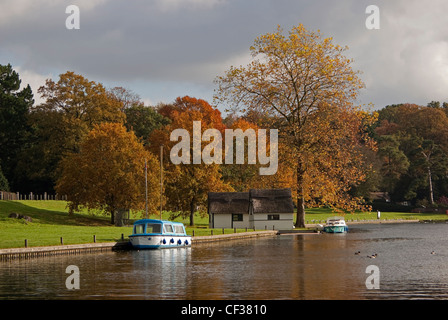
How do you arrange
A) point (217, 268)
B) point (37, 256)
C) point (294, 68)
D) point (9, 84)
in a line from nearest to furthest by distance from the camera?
point (217, 268), point (37, 256), point (294, 68), point (9, 84)

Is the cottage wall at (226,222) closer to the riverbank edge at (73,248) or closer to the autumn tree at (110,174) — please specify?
the autumn tree at (110,174)

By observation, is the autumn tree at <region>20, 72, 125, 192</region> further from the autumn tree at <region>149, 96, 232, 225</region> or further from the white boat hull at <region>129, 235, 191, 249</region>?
the white boat hull at <region>129, 235, 191, 249</region>

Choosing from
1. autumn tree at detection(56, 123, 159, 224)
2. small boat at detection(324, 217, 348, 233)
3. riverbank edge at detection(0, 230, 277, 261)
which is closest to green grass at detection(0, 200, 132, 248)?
riverbank edge at detection(0, 230, 277, 261)

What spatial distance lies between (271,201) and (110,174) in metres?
21.8

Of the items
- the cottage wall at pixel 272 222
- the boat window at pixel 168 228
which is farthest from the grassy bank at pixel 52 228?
the cottage wall at pixel 272 222

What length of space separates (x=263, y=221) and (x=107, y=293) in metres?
55.8

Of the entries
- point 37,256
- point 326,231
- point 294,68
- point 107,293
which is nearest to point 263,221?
point 326,231

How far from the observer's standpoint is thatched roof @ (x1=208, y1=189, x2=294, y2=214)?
8294 cm

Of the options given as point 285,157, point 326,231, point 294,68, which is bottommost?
point 326,231

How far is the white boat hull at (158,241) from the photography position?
52.4m

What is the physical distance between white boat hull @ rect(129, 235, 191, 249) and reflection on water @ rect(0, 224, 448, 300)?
81 centimetres

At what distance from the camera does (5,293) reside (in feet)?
93.7
